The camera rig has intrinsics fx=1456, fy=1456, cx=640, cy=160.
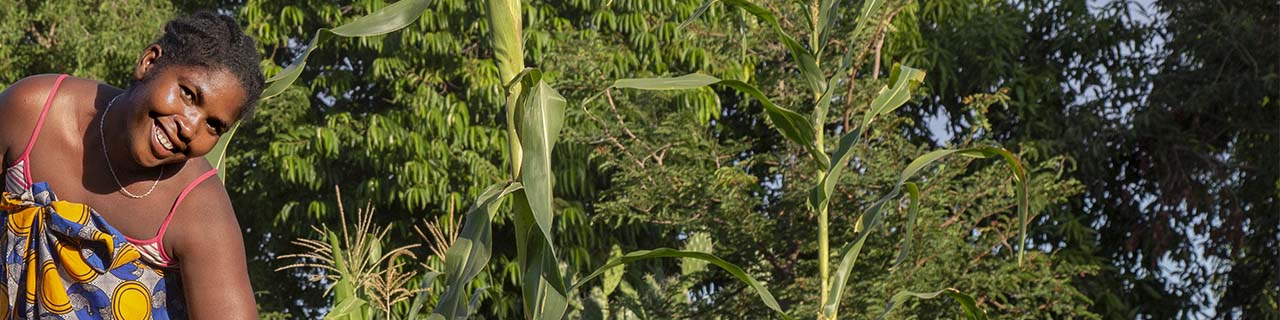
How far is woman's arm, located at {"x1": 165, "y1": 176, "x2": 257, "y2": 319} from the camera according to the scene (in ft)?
4.83

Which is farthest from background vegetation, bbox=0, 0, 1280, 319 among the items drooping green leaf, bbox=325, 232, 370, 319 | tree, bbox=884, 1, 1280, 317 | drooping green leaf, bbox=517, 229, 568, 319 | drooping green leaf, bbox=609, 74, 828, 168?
drooping green leaf, bbox=517, 229, 568, 319

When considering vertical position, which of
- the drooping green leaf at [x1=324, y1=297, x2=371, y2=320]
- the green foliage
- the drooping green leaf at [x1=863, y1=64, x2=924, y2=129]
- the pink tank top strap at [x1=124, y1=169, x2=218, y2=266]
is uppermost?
the green foliage

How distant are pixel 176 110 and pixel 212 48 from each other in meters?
0.08

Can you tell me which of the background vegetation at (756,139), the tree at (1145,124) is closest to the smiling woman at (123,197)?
the background vegetation at (756,139)

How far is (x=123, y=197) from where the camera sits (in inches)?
59.0

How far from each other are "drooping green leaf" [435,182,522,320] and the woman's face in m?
0.33

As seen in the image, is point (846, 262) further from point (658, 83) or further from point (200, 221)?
point (200, 221)

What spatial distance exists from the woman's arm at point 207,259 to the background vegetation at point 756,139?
16.7 ft

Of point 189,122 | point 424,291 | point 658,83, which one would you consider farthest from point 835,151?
point 189,122

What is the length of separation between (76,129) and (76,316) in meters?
0.19

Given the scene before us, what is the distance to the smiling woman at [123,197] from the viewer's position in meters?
1.46

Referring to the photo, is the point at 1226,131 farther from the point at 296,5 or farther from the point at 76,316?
the point at 76,316

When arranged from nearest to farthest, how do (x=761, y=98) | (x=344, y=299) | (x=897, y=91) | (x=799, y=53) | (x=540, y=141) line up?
1. (x=540, y=141)
2. (x=761, y=98)
3. (x=799, y=53)
4. (x=897, y=91)
5. (x=344, y=299)

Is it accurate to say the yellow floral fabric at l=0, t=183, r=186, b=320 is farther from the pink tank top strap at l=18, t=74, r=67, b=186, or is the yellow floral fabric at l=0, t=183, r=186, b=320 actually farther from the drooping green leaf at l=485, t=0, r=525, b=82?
the drooping green leaf at l=485, t=0, r=525, b=82
